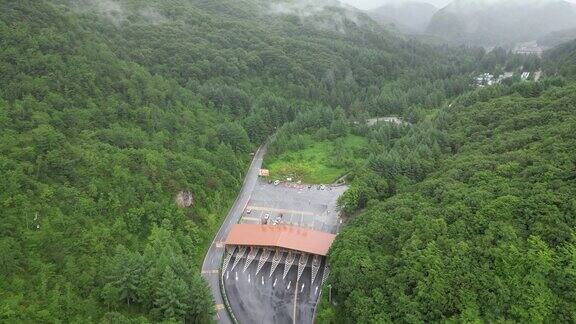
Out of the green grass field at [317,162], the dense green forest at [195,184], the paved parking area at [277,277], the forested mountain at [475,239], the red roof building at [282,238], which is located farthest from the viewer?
the green grass field at [317,162]

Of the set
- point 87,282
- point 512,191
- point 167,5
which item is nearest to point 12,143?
point 87,282

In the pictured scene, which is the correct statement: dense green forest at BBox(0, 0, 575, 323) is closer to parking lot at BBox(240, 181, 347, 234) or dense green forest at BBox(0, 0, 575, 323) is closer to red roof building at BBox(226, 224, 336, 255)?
parking lot at BBox(240, 181, 347, 234)

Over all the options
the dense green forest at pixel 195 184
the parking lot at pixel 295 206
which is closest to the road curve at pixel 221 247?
the parking lot at pixel 295 206

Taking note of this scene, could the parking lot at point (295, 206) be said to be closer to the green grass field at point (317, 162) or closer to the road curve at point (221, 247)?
the road curve at point (221, 247)

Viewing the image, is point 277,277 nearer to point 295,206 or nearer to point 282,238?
point 282,238

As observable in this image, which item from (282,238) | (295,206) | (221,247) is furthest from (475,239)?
(295,206)
